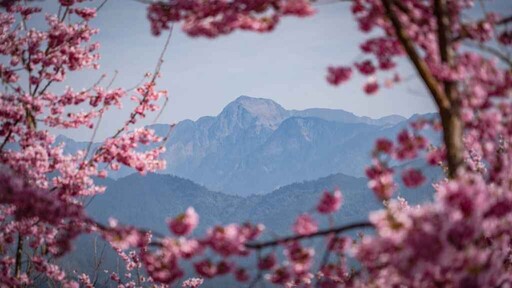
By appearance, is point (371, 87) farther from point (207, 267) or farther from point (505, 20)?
point (207, 267)

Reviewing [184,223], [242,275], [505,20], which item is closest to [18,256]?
[184,223]

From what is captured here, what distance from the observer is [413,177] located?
4.45 meters

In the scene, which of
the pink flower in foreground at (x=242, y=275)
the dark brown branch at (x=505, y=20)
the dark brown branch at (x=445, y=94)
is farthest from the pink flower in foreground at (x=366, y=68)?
the pink flower in foreground at (x=242, y=275)

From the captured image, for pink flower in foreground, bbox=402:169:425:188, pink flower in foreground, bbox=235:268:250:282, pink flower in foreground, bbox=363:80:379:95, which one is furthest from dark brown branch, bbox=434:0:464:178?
pink flower in foreground, bbox=235:268:250:282

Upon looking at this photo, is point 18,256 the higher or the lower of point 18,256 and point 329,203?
the lower

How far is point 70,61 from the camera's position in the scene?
784 cm

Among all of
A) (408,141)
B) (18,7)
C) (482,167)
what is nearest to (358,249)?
(408,141)

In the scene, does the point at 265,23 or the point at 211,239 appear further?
the point at 265,23

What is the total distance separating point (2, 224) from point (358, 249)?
20.3 ft

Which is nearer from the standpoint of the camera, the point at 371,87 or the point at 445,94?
the point at 445,94

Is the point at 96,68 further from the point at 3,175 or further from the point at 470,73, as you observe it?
the point at 470,73

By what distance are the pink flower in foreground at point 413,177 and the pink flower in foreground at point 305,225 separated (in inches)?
46.9

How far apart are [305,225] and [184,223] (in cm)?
128

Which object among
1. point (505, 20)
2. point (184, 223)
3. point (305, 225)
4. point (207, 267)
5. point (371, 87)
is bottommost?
point (207, 267)
